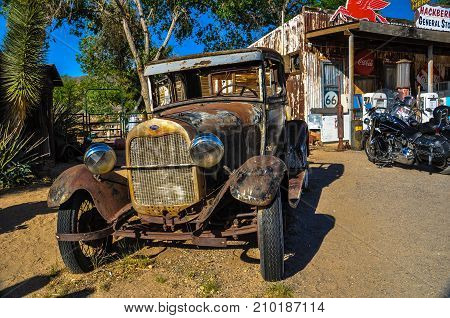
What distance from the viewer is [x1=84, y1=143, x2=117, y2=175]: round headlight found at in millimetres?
3777

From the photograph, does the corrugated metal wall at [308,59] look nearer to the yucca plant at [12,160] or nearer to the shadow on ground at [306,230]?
the shadow on ground at [306,230]

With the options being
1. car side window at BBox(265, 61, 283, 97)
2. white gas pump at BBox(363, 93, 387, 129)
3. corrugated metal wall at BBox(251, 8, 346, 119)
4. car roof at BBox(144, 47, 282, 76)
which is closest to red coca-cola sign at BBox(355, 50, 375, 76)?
corrugated metal wall at BBox(251, 8, 346, 119)

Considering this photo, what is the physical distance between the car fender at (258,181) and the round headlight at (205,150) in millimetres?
272

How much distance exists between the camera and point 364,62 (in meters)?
13.8

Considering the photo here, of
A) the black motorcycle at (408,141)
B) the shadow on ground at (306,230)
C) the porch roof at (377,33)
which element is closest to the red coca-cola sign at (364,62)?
the porch roof at (377,33)

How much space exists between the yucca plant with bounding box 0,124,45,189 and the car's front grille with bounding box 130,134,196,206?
5.11 m

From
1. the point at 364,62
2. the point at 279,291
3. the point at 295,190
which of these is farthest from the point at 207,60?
the point at 364,62

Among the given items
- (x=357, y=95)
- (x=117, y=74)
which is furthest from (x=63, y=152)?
(x=117, y=74)

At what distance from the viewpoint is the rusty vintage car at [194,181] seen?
3359 mm

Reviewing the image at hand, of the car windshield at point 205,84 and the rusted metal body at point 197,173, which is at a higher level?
the car windshield at point 205,84

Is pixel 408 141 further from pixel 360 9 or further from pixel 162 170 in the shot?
pixel 162 170

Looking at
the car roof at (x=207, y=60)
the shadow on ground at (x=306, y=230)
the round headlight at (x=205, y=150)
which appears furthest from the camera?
the car roof at (x=207, y=60)

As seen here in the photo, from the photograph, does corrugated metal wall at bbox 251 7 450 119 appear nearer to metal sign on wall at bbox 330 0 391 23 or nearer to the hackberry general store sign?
metal sign on wall at bbox 330 0 391 23

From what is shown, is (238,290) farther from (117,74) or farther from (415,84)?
(117,74)
